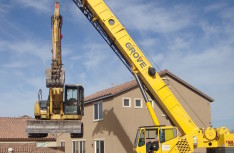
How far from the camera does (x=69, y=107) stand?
17500mm

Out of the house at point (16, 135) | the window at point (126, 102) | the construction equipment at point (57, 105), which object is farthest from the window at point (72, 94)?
the house at point (16, 135)

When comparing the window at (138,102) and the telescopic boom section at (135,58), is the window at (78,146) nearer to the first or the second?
the window at (138,102)

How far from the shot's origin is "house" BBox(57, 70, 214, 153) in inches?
931

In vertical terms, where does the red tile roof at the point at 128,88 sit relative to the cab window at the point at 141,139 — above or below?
above

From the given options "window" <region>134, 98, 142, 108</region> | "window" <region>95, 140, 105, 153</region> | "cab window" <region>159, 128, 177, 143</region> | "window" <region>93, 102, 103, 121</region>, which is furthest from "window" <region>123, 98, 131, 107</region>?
"cab window" <region>159, 128, 177, 143</region>

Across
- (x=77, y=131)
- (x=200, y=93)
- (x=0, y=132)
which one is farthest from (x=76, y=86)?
(x=0, y=132)

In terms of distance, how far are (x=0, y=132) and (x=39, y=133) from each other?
80.0 feet

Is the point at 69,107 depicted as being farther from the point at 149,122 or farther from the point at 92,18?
the point at 149,122

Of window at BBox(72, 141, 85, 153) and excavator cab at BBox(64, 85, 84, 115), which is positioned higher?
excavator cab at BBox(64, 85, 84, 115)

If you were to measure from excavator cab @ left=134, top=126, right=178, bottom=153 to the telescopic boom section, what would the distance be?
1259 millimetres

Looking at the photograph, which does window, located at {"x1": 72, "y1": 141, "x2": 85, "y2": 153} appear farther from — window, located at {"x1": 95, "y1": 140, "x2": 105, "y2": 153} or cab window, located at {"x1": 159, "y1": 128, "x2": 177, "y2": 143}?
cab window, located at {"x1": 159, "y1": 128, "x2": 177, "y2": 143}

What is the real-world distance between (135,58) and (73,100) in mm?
4003

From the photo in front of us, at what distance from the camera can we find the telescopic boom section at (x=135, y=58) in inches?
671

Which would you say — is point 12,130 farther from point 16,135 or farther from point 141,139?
point 141,139
